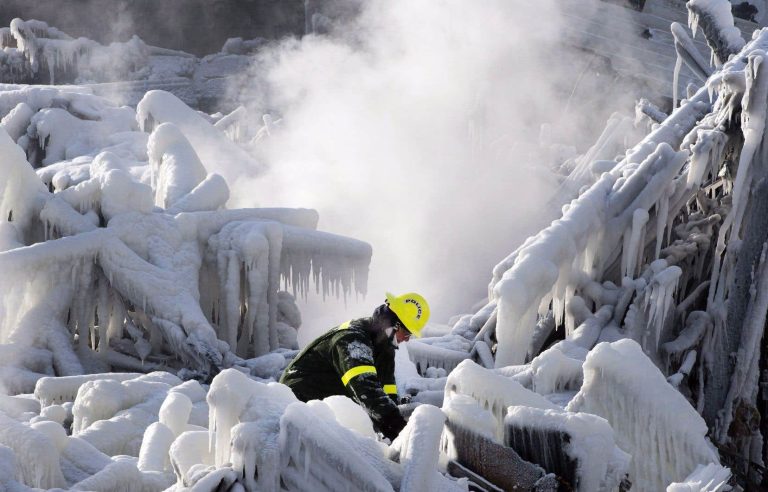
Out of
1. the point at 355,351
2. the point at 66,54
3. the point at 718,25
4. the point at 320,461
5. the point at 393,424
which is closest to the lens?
the point at 320,461

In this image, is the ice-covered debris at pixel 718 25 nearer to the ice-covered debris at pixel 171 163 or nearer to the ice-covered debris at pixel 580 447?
the ice-covered debris at pixel 171 163

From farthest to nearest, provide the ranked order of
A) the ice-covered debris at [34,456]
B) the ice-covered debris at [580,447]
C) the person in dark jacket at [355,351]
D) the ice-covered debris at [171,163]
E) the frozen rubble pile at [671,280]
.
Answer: the ice-covered debris at [171,163] < the frozen rubble pile at [671,280] < the ice-covered debris at [34,456] < the person in dark jacket at [355,351] < the ice-covered debris at [580,447]

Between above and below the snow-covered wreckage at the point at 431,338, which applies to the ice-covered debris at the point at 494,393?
above

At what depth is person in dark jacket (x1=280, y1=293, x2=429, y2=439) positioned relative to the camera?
559 centimetres

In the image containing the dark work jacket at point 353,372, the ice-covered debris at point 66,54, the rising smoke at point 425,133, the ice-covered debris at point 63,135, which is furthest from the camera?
the ice-covered debris at point 66,54

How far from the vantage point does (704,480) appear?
509 cm

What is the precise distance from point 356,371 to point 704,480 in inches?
63.2

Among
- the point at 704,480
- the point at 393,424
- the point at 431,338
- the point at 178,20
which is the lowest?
the point at 431,338

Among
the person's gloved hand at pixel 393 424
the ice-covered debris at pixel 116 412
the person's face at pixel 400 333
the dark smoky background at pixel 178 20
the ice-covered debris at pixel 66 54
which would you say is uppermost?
the dark smoky background at pixel 178 20

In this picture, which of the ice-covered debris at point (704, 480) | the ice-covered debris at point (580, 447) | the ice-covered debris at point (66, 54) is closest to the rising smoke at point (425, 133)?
the ice-covered debris at point (66, 54)

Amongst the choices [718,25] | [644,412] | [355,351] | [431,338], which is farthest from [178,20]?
[644,412]

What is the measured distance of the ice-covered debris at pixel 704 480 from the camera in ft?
15.9

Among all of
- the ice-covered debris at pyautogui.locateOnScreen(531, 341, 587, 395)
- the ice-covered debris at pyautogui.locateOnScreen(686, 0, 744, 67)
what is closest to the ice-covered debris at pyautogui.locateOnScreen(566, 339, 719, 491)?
the ice-covered debris at pyautogui.locateOnScreen(531, 341, 587, 395)

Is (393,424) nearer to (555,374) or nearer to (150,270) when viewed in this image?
(555,374)
